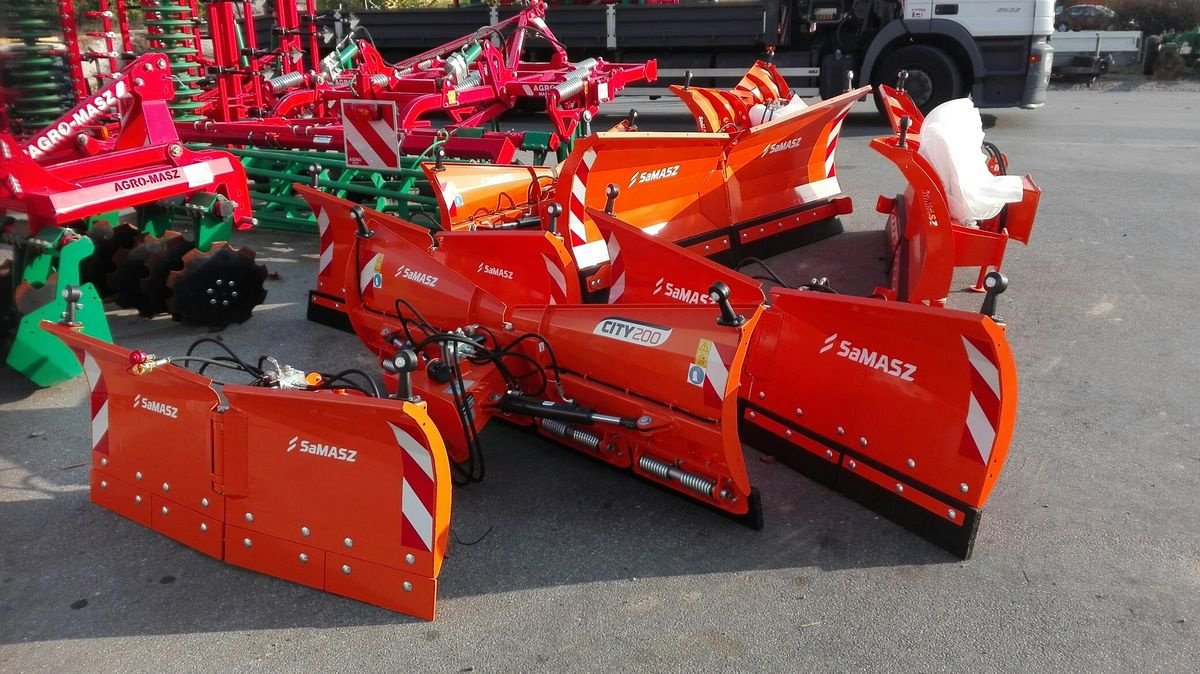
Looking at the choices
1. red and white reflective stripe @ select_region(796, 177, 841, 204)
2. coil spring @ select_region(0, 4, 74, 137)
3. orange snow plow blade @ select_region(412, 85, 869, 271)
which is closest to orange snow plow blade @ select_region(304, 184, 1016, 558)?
orange snow plow blade @ select_region(412, 85, 869, 271)

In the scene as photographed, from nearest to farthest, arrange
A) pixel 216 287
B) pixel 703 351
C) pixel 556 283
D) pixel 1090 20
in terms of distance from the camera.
Answer: pixel 703 351 < pixel 556 283 < pixel 216 287 < pixel 1090 20

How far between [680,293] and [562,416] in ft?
3.17

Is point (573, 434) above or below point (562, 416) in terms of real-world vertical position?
below

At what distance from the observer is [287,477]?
10.6 ft

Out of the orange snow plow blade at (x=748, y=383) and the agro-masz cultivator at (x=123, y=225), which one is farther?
the agro-masz cultivator at (x=123, y=225)

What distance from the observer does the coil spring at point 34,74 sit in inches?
192

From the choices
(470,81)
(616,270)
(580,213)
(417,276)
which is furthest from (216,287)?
(470,81)

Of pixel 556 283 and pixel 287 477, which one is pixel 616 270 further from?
pixel 287 477

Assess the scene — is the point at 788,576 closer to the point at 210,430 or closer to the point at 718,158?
the point at 210,430

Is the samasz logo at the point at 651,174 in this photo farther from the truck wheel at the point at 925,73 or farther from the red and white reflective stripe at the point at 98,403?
the truck wheel at the point at 925,73

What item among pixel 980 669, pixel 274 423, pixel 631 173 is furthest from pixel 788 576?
pixel 631 173

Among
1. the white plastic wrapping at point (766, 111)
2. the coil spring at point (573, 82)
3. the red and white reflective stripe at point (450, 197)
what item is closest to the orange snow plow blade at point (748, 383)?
the red and white reflective stripe at point (450, 197)

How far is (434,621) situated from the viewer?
10.2 ft

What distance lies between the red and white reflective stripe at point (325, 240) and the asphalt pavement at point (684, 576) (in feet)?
5.14
